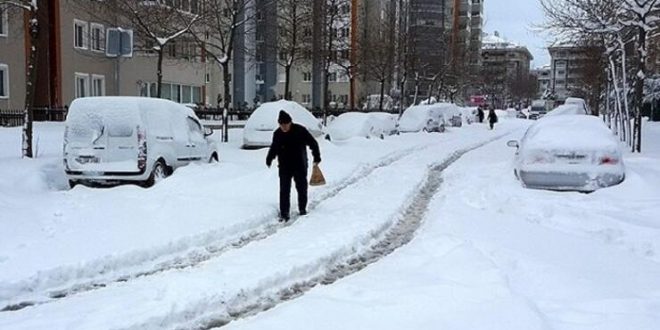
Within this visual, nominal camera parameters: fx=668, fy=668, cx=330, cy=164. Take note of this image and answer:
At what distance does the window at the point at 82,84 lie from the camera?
1358 inches

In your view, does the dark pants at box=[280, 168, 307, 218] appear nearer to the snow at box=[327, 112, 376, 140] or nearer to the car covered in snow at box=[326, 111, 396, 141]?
the car covered in snow at box=[326, 111, 396, 141]

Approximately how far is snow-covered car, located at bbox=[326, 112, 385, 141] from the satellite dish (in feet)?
42.8

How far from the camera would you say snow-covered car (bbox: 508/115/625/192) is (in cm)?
1146

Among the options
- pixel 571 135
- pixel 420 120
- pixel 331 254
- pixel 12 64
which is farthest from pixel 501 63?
pixel 331 254

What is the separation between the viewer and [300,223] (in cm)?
969

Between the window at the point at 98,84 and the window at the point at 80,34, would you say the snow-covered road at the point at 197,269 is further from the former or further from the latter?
the window at the point at 98,84

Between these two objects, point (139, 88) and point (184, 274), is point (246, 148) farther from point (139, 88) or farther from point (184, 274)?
point (139, 88)

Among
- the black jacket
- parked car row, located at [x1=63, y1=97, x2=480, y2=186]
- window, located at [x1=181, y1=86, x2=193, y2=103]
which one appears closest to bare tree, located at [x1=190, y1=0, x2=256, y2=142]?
parked car row, located at [x1=63, y1=97, x2=480, y2=186]

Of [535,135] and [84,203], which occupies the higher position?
[535,135]

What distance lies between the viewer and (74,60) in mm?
33969

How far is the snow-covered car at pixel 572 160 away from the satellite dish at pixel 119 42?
7660 millimetres

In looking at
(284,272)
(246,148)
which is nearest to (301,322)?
(284,272)

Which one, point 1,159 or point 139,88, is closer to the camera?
point 1,159

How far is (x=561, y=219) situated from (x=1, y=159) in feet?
37.2
